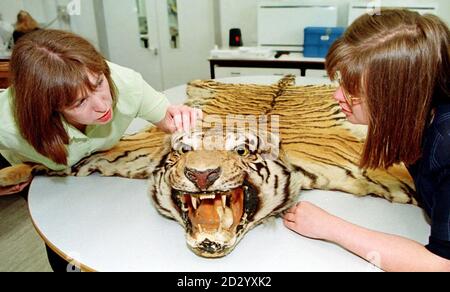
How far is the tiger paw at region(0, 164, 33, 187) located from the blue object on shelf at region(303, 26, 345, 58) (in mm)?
2474

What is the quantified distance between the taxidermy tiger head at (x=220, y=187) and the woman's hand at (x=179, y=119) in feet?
0.65

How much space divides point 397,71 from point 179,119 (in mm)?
772

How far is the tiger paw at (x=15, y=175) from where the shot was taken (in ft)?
4.20

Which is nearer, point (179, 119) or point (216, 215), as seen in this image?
point (216, 215)

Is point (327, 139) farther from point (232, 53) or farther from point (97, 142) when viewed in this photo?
point (232, 53)

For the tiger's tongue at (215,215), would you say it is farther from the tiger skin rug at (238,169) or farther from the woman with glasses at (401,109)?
the woman with glasses at (401,109)

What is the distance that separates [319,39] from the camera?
3.11m

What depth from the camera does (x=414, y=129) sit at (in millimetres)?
870

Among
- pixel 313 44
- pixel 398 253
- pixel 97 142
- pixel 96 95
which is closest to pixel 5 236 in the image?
pixel 97 142

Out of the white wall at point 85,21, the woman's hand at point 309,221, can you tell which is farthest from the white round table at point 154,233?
the white wall at point 85,21

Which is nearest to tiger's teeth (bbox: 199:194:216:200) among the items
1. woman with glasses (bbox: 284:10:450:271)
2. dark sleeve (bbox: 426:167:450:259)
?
woman with glasses (bbox: 284:10:450:271)

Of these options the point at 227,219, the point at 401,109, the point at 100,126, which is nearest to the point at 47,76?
the point at 100,126

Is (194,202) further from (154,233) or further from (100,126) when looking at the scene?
(100,126)

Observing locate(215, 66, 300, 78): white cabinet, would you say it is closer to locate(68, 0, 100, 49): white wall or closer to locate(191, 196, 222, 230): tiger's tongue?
locate(68, 0, 100, 49): white wall
